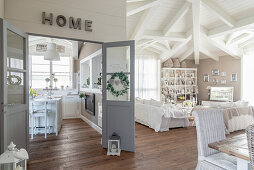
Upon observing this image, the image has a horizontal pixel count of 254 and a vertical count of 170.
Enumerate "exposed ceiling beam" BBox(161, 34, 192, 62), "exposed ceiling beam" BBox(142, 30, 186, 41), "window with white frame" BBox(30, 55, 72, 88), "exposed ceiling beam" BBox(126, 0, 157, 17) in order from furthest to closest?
"exposed ceiling beam" BBox(161, 34, 192, 62) → "window with white frame" BBox(30, 55, 72, 88) → "exposed ceiling beam" BBox(142, 30, 186, 41) → "exposed ceiling beam" BBox(126, 0, 157, 17)

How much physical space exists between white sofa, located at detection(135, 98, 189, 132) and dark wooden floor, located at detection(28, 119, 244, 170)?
0.29 metres

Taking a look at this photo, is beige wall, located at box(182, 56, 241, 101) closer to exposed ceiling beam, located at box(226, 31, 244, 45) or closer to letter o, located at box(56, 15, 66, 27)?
exposed ceiling beam, located at box(226, 31, 244, 45)

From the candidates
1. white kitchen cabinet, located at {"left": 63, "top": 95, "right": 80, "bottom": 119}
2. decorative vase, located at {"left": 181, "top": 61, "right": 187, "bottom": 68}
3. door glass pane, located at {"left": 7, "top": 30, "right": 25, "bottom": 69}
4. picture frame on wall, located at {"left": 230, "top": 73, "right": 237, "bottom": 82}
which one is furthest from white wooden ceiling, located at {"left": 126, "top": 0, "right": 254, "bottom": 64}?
white kitchen cabinet, located at {"left": 63, "top": 95, "right": 80, "bottom": 119}

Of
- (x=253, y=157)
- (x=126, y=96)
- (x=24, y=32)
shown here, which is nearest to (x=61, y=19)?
(x=24, y=32)

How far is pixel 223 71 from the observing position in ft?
28.8

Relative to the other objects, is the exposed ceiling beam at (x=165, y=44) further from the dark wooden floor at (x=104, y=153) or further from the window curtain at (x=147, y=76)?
the dark wooden floor at (x=104, y=153)

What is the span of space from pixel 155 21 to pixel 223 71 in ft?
17.7

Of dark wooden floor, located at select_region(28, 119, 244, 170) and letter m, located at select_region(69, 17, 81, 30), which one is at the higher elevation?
letter m, located at select_region(69, 17, 81, 30)

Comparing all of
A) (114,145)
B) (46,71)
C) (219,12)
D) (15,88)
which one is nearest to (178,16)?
(219,12)

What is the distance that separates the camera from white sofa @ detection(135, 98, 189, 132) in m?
4.94

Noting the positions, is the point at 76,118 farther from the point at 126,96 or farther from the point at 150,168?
the point at 150,168

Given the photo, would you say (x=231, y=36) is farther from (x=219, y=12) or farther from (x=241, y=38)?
(x=219, y=12)

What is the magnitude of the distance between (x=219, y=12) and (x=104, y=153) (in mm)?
5266

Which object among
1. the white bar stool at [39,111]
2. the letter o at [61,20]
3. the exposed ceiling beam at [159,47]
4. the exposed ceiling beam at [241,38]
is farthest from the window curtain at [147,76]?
the letter o at [61,20]
